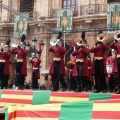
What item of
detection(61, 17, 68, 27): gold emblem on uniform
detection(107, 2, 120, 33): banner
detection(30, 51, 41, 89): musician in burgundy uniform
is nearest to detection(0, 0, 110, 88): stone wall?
detection(61, 17, 68, 27): gold emblem on uniform

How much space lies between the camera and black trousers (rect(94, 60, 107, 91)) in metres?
8.22

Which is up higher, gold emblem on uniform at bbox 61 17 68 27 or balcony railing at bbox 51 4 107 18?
balcony railing at bbox 51 4 107 18

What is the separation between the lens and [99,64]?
27.0 feet

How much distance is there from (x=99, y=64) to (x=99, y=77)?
39 cm

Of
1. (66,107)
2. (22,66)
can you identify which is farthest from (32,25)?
(66,107)

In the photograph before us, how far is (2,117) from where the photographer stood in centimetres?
702

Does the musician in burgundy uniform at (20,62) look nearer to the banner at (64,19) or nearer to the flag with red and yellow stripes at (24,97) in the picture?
the flag with red and yellow stripes at (24,97)

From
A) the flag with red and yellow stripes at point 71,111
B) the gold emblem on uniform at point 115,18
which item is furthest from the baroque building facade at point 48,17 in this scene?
the flag with red and yellow stripes at point 71,111

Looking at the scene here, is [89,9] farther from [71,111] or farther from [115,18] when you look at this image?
[71,111]

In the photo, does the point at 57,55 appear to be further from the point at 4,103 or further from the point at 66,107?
the point at 66,107

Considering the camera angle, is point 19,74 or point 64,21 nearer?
A: point 19,74

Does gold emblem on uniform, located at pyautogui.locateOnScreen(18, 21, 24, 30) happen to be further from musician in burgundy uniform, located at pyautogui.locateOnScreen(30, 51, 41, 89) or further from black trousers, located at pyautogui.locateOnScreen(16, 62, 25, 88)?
black trousers, located at pyautogui.locateOnScreen(16, 62, 25, 88)

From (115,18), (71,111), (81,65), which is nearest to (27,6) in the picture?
(115,18)

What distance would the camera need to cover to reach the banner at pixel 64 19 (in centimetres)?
1855
